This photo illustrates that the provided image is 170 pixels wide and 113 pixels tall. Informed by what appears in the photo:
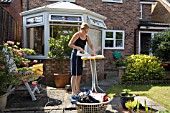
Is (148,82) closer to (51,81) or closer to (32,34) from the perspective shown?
(51,81)

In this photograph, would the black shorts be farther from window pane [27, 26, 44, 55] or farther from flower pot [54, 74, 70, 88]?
window pane [27, 26, 44, 55]

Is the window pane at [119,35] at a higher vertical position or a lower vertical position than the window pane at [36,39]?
higher

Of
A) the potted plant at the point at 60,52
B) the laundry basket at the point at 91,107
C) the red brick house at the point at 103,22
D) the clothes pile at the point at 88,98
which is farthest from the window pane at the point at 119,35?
the laundry basket at the point at 91,107

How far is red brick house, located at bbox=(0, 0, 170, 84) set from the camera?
25.5ft

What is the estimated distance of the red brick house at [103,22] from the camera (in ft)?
25.5

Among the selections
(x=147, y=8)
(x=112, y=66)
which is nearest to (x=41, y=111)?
(x=112, y=66)

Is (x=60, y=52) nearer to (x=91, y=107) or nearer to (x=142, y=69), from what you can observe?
(x=142, y=69)

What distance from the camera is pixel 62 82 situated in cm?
651

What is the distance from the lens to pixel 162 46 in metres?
7.54

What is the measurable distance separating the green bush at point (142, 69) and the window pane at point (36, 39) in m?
3.61

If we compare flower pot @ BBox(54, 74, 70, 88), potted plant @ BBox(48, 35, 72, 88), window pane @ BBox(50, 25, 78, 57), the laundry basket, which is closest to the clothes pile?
the laundry basket

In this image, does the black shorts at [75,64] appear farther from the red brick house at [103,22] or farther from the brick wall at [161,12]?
the brick wall at [161,12]

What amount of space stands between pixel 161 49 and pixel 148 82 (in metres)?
1.48

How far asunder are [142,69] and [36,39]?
4.64m
